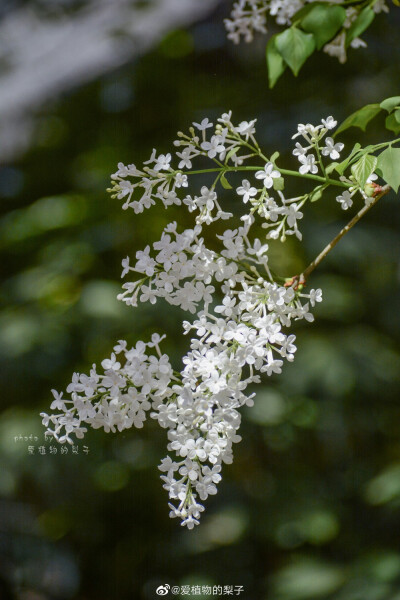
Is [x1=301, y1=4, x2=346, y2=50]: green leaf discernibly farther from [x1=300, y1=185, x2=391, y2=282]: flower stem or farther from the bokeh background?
the bokeh background

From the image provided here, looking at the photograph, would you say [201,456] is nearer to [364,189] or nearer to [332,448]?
[364,189]

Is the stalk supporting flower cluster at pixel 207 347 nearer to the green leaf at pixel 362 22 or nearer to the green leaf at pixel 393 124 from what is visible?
the green leaf at pixel 393 124

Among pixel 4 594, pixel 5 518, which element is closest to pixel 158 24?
pixel 5 518

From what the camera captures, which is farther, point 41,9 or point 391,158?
point 41,9

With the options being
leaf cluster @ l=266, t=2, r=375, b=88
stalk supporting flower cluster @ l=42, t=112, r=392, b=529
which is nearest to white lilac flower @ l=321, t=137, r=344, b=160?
stalk supporting flower cluster @ l=42, t=112, r=392, b=529

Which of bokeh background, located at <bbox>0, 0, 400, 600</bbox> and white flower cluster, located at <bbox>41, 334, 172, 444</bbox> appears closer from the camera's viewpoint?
white flower cluster, located at <bbox>41, 334, 172, 444</bbox>

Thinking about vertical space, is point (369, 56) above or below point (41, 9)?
below

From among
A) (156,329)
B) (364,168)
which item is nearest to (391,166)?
(364,168)
